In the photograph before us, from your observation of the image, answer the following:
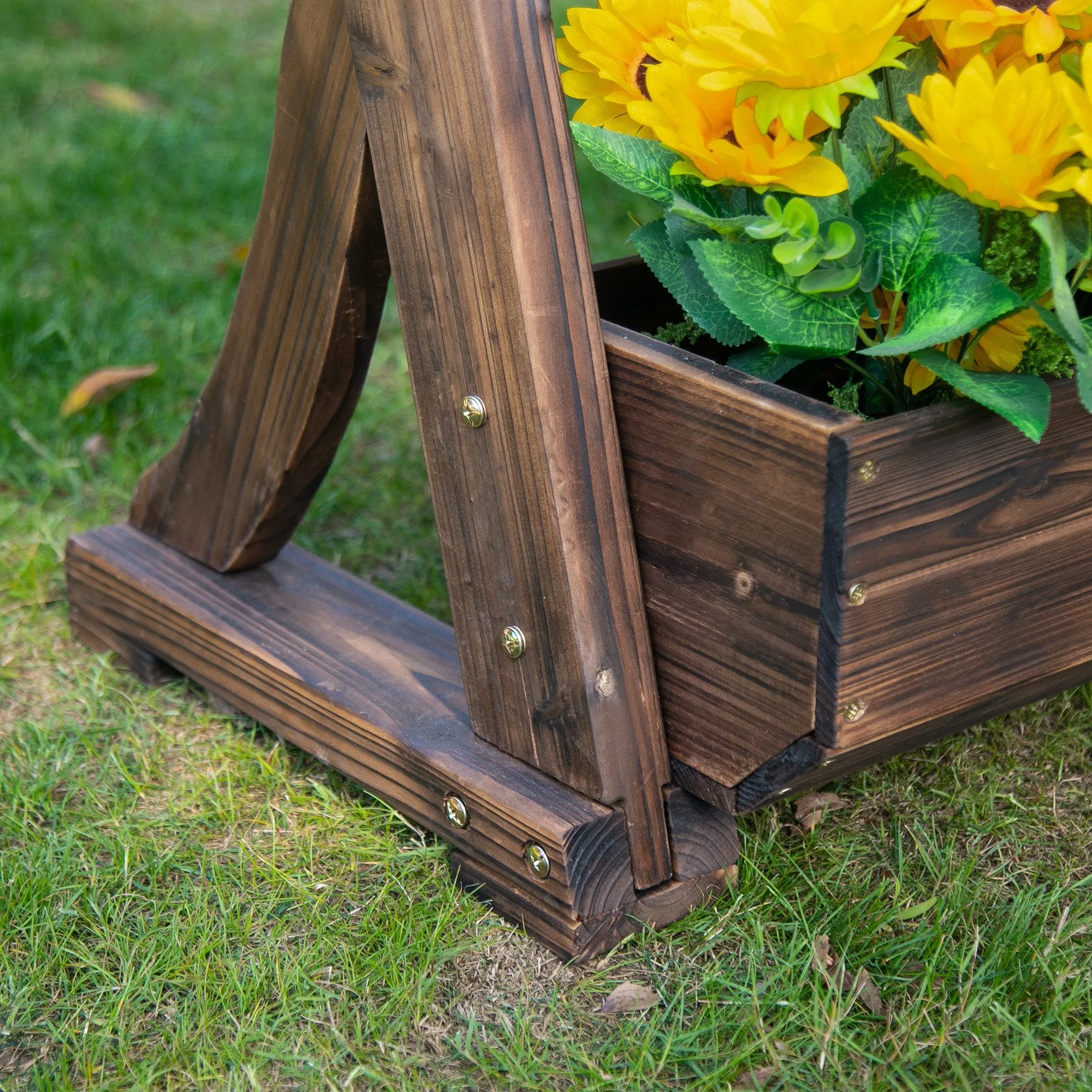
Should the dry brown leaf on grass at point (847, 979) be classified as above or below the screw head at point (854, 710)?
below

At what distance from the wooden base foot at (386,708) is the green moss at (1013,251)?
21.9 inches

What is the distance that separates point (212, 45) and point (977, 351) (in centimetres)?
360

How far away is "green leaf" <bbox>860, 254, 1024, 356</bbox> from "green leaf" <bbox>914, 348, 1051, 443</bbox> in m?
0.02

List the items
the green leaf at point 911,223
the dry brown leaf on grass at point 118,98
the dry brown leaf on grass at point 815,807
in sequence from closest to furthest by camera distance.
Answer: the green leaf at point 911,223 < the dry brown leaf on grass at point 815,807 < the dry brown leaf on grass at point 118,98

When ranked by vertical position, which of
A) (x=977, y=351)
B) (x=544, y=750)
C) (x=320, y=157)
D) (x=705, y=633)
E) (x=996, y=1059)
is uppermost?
(x=320, y=157)

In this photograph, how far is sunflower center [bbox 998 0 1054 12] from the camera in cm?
104

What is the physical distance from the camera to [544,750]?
131cm

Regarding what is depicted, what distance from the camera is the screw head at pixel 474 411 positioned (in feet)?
4.00

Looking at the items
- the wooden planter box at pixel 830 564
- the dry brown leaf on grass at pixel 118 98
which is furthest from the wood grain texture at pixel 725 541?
the dry brown leaf on grass at pixel 118 98

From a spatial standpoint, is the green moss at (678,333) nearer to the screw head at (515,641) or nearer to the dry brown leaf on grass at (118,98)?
the screw head at (515,641)

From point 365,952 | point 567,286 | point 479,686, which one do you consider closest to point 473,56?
point 567,286

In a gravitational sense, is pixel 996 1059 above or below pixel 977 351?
below

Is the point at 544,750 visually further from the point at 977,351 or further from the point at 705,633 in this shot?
the point at 977,351

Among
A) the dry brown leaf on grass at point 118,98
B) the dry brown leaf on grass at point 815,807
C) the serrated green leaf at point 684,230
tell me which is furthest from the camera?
the dry brown leaf on grass at point 118,98
